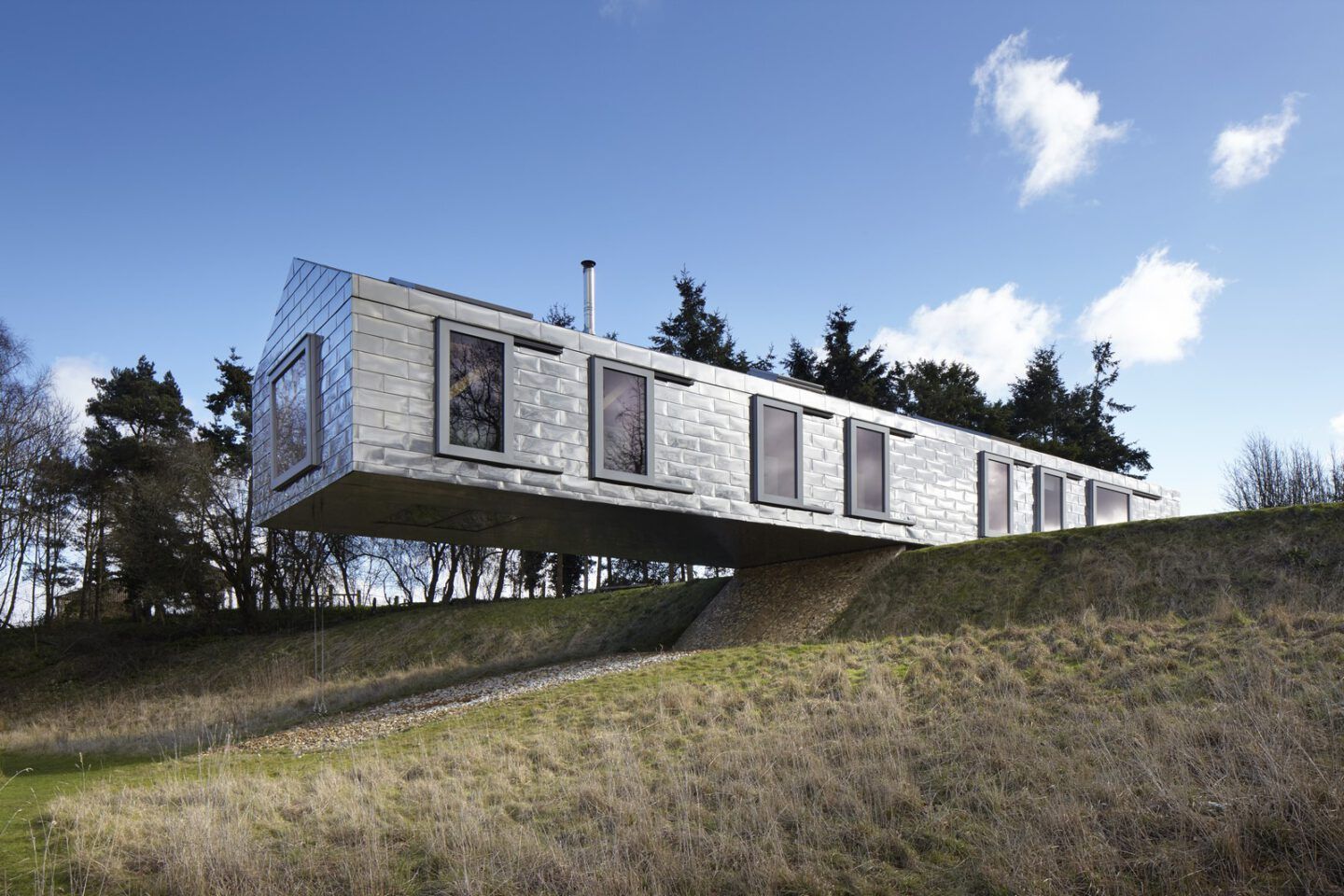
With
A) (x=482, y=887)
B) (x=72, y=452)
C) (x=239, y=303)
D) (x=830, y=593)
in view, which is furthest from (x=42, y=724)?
(x=482, y=887)

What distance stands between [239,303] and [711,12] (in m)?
10.5

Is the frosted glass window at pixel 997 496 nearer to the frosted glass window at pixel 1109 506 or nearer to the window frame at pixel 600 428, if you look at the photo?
the frosted glass window at pixel 1109 506

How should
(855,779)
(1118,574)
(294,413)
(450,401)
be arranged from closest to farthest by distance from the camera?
(855,779), (450,401), (294,413), (1118,574)

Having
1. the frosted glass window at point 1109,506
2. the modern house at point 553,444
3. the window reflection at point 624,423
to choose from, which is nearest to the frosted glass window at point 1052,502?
the frosted glass window at point 1109,506

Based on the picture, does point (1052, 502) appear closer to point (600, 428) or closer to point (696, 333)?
point (600, 428)

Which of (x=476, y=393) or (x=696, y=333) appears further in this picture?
(x=696, y=333)

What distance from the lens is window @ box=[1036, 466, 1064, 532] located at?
750 inches

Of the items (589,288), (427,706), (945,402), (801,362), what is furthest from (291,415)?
(945,402)

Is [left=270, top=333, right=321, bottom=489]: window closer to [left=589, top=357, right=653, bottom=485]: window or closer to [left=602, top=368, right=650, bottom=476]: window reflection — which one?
[left=589, top=357, right=653, bottom=485]: window

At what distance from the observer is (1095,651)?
8.94 meters

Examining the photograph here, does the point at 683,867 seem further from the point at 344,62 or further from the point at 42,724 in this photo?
the point at 42,724

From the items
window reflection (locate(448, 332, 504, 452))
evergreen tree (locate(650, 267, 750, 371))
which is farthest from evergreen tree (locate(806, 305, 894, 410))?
window reflection (locate(448, 332, 504, 452))

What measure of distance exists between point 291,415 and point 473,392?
276 centimetres

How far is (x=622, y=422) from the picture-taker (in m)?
12.5
